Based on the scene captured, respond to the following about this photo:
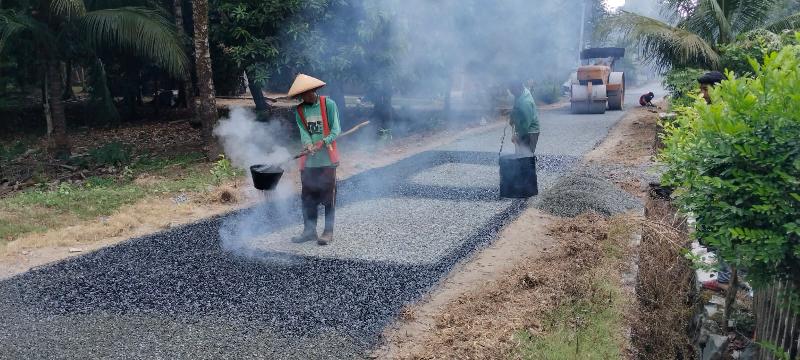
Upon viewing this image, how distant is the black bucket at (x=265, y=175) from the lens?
548 cm

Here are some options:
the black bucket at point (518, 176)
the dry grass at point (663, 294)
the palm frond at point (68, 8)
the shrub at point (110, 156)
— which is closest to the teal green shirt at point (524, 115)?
the black bucket at point (518, 176)

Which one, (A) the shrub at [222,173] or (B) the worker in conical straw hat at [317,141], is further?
(A) the shrub at [222,173]

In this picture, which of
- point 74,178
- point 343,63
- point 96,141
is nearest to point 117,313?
point 74,178

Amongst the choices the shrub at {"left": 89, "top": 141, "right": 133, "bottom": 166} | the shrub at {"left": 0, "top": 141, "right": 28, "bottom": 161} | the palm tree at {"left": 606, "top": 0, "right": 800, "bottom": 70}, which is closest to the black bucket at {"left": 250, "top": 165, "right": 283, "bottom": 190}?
the shrub at {"left": 89, "top": 141, "right": 133, "bottom": 166}

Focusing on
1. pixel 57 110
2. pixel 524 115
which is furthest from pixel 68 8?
pixel 524 115

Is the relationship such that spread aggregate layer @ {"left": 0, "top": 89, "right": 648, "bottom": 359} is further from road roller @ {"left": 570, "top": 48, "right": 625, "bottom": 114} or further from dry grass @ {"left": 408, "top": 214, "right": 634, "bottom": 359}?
road roller @ {"left": 570, "top": 48, "right": 625, "bottom": 114}

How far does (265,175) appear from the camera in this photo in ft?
18.0

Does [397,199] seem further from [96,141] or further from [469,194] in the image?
[96,141]

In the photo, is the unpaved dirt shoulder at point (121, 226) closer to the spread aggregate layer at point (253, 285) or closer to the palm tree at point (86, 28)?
the spread aggregate layer at point (253, 285)

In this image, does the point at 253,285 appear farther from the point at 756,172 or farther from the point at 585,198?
the point at 585,198

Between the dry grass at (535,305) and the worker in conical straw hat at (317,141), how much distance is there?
1970 millimetres

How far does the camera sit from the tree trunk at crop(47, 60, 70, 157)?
10773 mm

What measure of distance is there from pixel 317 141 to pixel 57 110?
25.9 ft

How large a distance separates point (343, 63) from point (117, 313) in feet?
26.4
